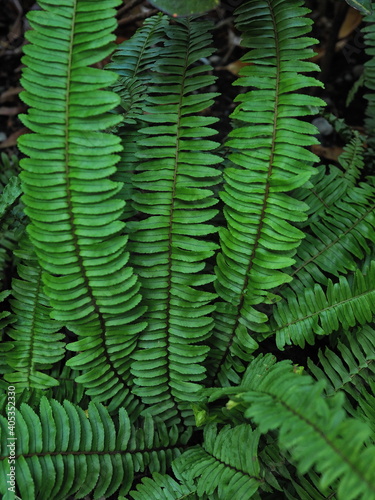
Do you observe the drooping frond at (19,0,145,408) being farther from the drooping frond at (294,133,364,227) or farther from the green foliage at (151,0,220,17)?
the drooping frond at (294,133,364,227)

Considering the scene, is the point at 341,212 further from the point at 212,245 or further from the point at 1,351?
the point at 1,351

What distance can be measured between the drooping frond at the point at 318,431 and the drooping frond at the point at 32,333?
3.19 feet

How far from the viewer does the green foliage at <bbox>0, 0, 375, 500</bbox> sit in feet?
→ 5.25

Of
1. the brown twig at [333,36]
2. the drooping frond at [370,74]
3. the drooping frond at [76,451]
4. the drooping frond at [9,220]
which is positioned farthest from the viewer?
the brown twig at [333,36]

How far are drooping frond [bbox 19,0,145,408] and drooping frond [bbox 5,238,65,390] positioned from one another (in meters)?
0.23

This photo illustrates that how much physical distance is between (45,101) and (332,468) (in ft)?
4.56

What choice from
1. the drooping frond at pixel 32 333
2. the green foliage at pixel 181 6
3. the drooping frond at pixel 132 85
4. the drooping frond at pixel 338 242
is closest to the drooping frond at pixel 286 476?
the drooping frond at pixel 338 242

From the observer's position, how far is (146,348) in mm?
1983

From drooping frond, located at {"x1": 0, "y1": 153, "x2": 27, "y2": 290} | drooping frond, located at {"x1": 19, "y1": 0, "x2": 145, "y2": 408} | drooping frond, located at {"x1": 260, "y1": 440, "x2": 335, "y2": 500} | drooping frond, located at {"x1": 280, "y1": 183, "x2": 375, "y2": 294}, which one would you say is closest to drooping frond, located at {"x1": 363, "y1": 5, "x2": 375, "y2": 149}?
drooping frond, located at {"x1": 280, "y1": 183, "x2": 375, "y2": 294}

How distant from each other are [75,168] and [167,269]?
0.55 meters

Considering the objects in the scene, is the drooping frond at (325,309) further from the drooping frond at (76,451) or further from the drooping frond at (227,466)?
the drooping frond at (76,451)

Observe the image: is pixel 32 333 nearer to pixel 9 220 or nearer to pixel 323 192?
pixel 9 220

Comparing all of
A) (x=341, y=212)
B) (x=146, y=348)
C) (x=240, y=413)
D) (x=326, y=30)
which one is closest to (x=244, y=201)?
(x=341, y=212)

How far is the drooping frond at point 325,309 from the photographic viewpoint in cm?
182
